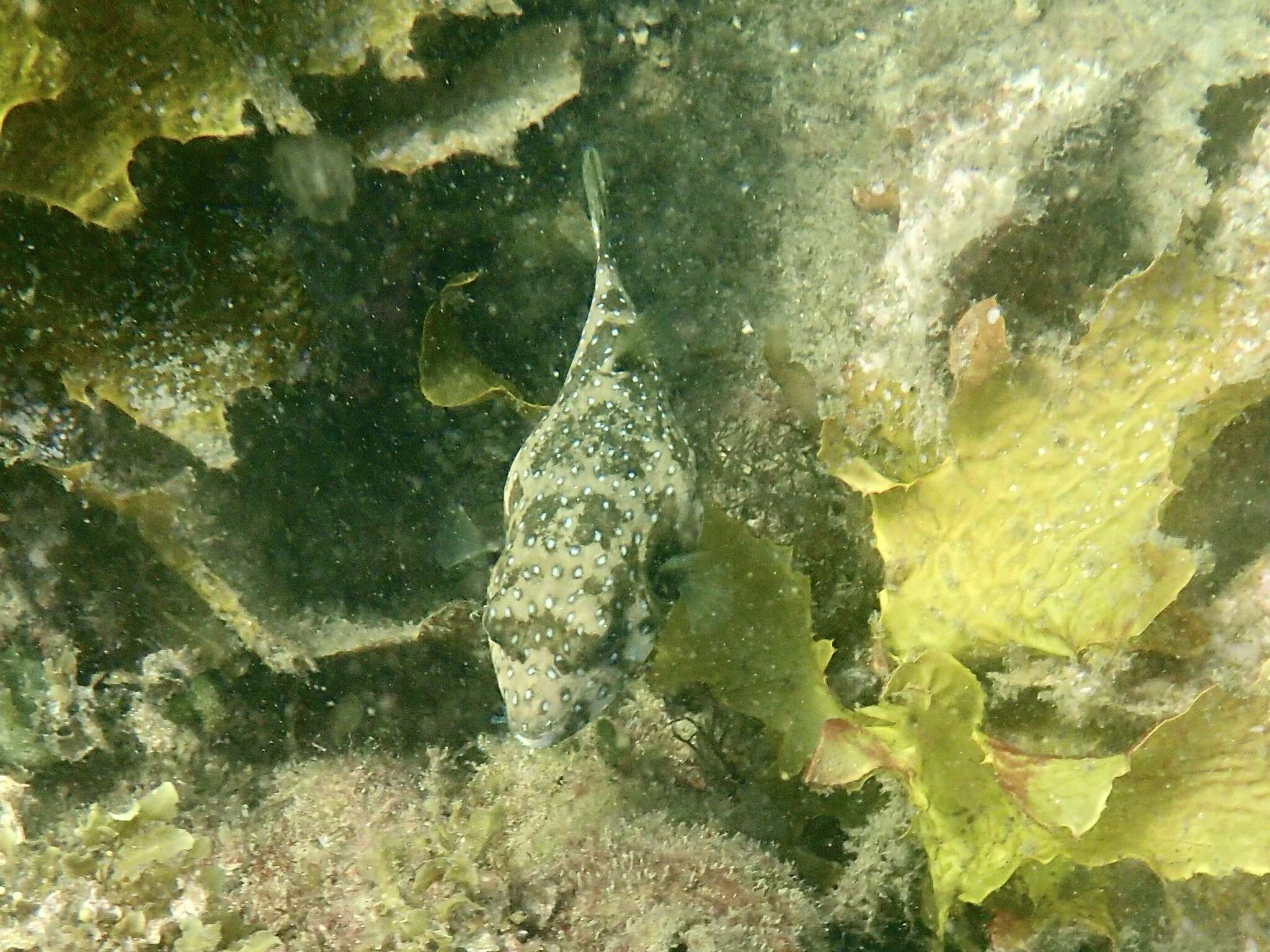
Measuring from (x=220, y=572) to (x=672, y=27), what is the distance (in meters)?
3.56

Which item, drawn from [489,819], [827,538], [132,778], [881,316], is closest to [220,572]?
[132,778]

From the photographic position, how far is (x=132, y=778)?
3545 mm

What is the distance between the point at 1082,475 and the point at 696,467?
62.4 inches

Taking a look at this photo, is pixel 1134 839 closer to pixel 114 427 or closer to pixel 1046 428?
pixel 1046 428

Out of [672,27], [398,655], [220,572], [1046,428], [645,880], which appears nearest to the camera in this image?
[645,880]

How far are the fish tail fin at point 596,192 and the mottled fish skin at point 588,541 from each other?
1.69 ft

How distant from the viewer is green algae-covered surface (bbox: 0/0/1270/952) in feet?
8.67

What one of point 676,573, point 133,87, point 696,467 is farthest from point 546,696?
point 133,87

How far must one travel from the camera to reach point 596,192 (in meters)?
3.88

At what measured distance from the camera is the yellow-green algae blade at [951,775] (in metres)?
2.69

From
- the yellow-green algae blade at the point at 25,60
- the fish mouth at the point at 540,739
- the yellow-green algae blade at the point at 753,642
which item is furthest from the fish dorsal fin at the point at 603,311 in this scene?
the yellow-green algae blade at the point at 25,60

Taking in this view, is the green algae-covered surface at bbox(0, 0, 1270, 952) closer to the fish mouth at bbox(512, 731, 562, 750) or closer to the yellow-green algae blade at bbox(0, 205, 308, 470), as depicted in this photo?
the yellow-green algae blade at bbox(0, 205, 308, 470)

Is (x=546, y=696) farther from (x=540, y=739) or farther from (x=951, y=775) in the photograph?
(x=951, y=775)

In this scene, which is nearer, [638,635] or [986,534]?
[986,534]
